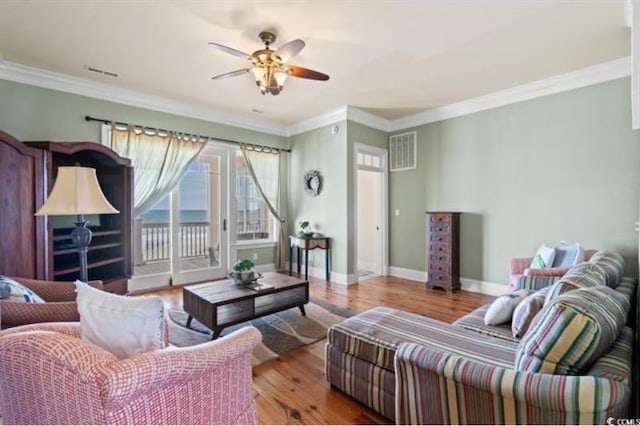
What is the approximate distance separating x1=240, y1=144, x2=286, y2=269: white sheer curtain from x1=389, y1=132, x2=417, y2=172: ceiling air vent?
2.16 m

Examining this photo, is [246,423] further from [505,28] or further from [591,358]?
[505,28]

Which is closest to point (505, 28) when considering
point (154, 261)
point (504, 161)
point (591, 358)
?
point (504, 161)

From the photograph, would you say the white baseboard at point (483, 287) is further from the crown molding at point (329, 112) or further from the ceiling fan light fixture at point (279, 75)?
the ceiling fan light fixture at point (279, 75)

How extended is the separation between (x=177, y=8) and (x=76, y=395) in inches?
105

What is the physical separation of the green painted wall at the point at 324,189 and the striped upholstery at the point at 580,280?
3.33 m

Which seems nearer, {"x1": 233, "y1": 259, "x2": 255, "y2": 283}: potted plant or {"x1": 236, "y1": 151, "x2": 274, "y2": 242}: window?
{"x1": 233, "y1": 259, "x2": 255, "y2": 283}: potted plant

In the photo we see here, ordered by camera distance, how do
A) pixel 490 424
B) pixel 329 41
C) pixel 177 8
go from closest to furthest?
pixel 490 424
pixel 177 8
pixel 329 41

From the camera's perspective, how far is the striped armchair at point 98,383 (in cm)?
88

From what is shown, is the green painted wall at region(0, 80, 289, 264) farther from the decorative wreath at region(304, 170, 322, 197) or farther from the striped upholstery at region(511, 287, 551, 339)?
the striped upholstery at region(511, 287, 551, 339)

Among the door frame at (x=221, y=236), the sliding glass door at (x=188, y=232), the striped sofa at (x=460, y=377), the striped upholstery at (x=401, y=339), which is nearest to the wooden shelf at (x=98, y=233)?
the sliding glass door at (x=188, y=232)

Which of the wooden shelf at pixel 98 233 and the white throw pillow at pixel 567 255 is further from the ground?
the wooden shelf at pixel 98 233

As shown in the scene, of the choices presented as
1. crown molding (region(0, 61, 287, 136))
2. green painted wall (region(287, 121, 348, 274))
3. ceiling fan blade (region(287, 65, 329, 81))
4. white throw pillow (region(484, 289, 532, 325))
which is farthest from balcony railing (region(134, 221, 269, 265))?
white throw pillow (region(484, 289, 532, 325))

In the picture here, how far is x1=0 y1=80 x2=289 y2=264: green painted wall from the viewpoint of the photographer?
3.41 meters

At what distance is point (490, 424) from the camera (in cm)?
105
